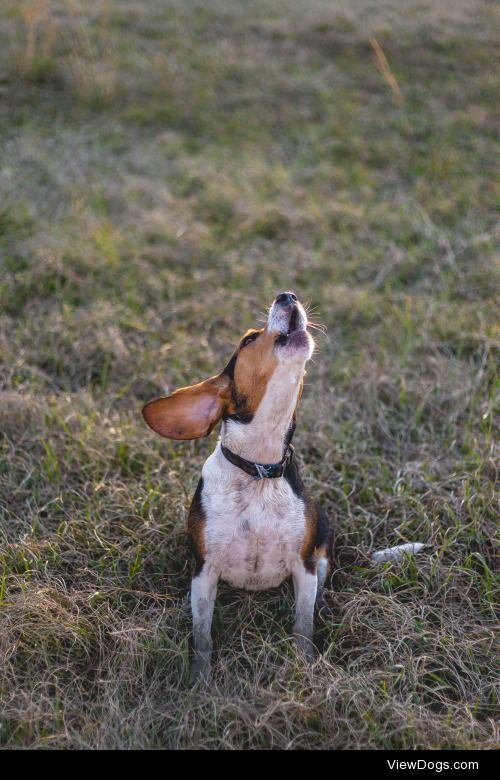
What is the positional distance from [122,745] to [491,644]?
4.56ft

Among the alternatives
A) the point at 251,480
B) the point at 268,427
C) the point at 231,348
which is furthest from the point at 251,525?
the point at 231,348

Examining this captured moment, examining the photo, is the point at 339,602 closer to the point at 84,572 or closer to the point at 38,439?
the point at 84,572

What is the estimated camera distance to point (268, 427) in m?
2.85

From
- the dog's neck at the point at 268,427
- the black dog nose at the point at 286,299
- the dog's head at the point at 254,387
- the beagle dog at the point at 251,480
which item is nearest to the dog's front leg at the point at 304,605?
the beagle dog at the point at 251,480

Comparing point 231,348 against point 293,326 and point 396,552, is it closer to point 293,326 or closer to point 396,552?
point 396,552

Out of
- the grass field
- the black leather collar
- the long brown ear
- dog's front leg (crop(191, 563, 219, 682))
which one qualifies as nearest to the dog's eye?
the long brown ear

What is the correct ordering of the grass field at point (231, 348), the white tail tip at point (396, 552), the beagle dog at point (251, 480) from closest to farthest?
1. the grass field at point (231, 348)
2. the beagle dog at point (251, 480)
3. the white tail tip at point (396, 552)

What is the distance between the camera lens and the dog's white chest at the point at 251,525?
9.37 ft

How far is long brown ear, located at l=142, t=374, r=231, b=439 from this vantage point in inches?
114

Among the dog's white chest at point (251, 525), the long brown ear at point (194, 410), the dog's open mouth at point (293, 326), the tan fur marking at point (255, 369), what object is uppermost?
the dog's open mouth at point (293, 326)

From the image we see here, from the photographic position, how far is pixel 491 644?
2.87 m

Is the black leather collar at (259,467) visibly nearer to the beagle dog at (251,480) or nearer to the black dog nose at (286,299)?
the beagle dog at (251,480)

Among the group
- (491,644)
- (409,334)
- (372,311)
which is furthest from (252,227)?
(491,644)

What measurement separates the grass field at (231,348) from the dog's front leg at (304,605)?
93mm
